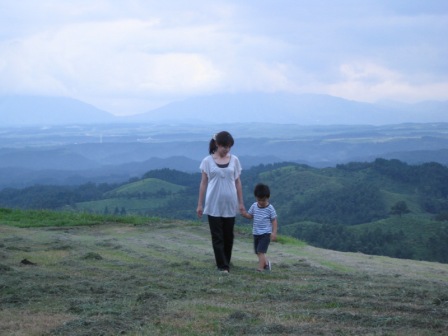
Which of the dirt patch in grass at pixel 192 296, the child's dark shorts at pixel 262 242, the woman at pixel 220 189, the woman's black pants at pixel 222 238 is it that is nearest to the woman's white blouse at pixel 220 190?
the woman at pixel 220 189

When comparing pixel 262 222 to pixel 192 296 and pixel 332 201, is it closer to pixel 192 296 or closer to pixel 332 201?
pixel 192 296

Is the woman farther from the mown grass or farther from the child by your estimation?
the mown grass

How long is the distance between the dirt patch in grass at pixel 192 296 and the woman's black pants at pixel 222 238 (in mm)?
339

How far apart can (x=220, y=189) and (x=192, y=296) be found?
262 centimetres

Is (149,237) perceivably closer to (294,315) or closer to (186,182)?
(294,315)

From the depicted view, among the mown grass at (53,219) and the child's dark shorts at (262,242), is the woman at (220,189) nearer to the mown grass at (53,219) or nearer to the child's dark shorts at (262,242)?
the child's dark shorts at (262,242)

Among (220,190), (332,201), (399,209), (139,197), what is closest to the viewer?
(220,190)

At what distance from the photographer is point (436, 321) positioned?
255 inches

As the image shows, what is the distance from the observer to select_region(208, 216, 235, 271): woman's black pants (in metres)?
10.3

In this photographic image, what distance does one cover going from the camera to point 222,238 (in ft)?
34.4

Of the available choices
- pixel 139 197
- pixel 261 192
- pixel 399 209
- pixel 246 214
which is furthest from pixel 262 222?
pixel 139 197

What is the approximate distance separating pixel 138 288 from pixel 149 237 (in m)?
7.43

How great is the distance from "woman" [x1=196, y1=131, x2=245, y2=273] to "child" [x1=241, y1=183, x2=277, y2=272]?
45cm

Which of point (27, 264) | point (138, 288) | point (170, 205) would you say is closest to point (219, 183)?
point (138, 288)
